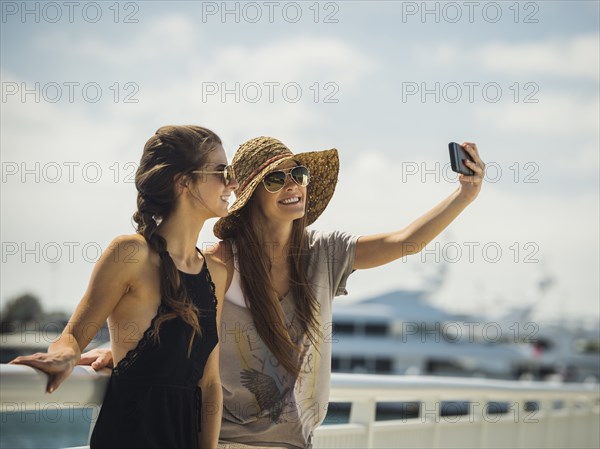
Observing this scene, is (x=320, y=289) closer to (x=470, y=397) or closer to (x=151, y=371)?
(x=151, y=371)

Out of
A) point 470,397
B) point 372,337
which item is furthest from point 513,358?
point 470,397

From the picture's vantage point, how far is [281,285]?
3.44 m

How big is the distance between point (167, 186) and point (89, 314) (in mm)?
472

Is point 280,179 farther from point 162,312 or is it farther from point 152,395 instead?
point 152,395

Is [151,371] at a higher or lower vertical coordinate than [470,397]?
higher

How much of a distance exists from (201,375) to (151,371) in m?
0.21

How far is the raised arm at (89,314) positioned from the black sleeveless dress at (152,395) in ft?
0.41

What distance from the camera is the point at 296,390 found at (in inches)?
130

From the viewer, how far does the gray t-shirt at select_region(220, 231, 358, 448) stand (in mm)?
3252

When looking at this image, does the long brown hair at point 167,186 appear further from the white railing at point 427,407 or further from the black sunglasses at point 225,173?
the white railing at point 427,407

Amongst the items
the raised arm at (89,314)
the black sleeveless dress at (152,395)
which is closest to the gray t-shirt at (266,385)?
→ the black sleeveless dress at (152,395)

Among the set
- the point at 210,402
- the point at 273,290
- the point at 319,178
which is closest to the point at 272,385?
the point at 273,290

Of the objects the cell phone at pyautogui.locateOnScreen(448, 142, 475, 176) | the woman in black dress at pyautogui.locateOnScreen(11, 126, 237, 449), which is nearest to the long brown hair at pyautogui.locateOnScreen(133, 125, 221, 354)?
the woman in black dress at pyautogui.locateOnScreen(11, 126, 237, 449)

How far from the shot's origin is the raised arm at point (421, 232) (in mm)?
3484
